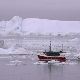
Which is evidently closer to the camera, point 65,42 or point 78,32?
point 65,42

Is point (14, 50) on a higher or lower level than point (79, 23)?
lower

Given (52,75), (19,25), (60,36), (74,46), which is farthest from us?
(19,25)

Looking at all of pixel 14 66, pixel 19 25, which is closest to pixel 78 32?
pixel 19 25

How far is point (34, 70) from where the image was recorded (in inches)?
681

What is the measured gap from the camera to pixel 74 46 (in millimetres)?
26016

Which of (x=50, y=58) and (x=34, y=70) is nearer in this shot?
(x=34, y=70)

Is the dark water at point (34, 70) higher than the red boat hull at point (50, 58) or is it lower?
lower

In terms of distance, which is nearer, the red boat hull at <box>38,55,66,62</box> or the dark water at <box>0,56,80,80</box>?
the dark water at <box>0,56,80,80</box>

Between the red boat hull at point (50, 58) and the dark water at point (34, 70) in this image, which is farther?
the red boat hull at point (50, 58)

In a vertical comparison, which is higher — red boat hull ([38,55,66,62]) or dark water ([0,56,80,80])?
red boat hull ([38,55,66,62])

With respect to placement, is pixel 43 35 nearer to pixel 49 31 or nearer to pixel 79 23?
pixel 49 31

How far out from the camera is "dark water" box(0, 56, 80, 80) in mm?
15734

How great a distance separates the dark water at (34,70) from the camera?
1573cm

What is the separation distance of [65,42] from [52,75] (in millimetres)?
12059
